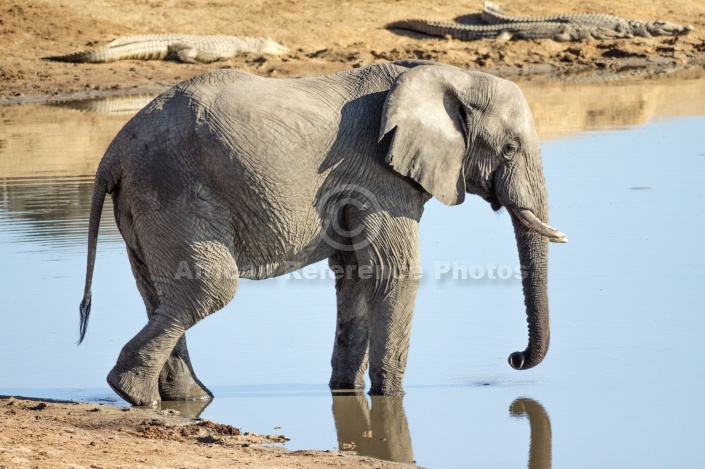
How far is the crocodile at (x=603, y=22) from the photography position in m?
28.5

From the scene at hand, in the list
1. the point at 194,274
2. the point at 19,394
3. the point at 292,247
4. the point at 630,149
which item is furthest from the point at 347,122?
the point at 630,149

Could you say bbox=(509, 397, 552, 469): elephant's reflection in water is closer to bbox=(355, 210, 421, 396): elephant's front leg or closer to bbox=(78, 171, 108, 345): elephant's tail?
bbox=(355, 210, 421, 396): elephant's front leg

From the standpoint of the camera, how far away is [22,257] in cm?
1091

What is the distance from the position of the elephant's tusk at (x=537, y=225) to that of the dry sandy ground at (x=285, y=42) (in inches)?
682

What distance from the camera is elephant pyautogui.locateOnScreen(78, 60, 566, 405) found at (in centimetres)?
655

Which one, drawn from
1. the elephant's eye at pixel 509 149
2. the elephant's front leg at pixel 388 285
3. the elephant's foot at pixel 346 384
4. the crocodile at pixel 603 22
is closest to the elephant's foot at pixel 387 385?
the elephant's front leg at pixel 388 285

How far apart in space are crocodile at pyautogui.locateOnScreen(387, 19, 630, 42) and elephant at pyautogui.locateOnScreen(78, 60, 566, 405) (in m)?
21.0

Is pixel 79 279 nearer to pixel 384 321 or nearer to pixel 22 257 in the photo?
pixel 22 257

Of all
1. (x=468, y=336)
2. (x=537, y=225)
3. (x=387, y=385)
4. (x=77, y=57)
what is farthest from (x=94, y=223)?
(x=77, y=57)

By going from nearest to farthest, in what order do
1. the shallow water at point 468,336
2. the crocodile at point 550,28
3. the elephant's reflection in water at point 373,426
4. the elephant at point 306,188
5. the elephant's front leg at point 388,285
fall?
the elephant's reflection in water at point 373,426, the shallow water at point 468,336, the elephant at point 306,188, the elephant's front leg at point 388,285, the crocodile at point 550,28

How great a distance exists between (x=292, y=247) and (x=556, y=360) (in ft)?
6.38

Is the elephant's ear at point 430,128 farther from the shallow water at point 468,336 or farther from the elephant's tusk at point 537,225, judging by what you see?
the shallow water at point 468,336

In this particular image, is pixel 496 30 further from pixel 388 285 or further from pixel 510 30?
pixel 388 285

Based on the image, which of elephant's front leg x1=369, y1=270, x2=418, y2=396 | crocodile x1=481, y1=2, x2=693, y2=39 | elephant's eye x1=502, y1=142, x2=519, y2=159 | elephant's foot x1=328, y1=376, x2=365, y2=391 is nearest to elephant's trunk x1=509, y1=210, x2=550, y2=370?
elephant's eye x1=502, y1=142, x2=519, y2=159
